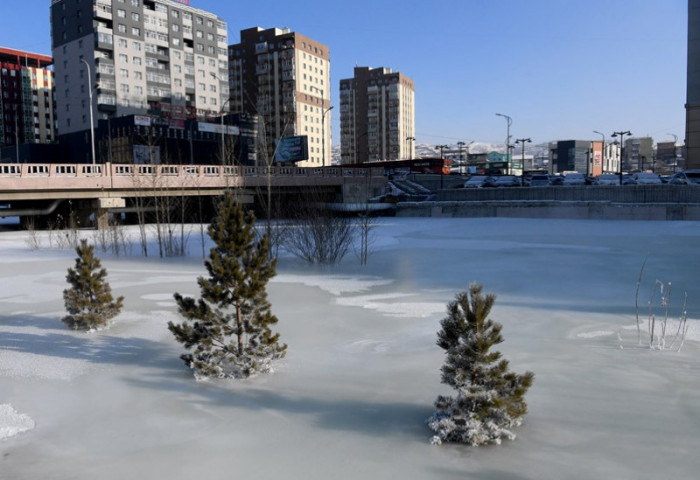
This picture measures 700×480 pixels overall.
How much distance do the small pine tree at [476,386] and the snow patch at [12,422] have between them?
4.36 m

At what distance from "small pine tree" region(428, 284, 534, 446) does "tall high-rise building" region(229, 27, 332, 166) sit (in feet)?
367

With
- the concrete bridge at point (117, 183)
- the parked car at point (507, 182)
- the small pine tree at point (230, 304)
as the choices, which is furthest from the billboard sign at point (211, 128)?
the small pine tree at point (230, 304)

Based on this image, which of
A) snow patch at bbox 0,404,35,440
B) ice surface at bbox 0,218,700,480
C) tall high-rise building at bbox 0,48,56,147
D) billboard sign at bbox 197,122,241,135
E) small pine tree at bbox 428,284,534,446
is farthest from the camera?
tall high-rise building at bbox 0,48,56,147

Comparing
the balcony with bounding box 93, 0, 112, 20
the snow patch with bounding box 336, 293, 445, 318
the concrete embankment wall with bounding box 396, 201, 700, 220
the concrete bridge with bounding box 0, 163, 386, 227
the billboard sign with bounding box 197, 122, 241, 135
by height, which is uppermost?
the balcony with bounding box 93, 0, 112, 20

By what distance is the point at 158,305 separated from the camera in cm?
1262

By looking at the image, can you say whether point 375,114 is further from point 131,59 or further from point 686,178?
point 686,178

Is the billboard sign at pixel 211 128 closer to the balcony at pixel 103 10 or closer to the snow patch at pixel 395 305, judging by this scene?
the balcony at pixel 103 10

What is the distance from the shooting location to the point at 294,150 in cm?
7131

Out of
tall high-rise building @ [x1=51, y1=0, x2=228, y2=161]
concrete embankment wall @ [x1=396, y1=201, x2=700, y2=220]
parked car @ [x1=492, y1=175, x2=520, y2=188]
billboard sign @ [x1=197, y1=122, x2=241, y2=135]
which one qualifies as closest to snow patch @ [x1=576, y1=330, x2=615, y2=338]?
concrete embankment wall @ [x1=396, y1=201, x2=700, y2=220]

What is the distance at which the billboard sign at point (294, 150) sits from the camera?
70188 millimetres

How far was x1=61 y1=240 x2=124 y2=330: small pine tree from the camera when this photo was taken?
10.2 m

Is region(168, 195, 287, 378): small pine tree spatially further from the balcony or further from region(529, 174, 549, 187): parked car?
the balcony

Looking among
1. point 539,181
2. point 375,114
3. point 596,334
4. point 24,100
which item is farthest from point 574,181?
point 375,114

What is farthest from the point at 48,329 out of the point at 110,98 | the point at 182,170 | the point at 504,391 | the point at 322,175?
the point at 110,98
